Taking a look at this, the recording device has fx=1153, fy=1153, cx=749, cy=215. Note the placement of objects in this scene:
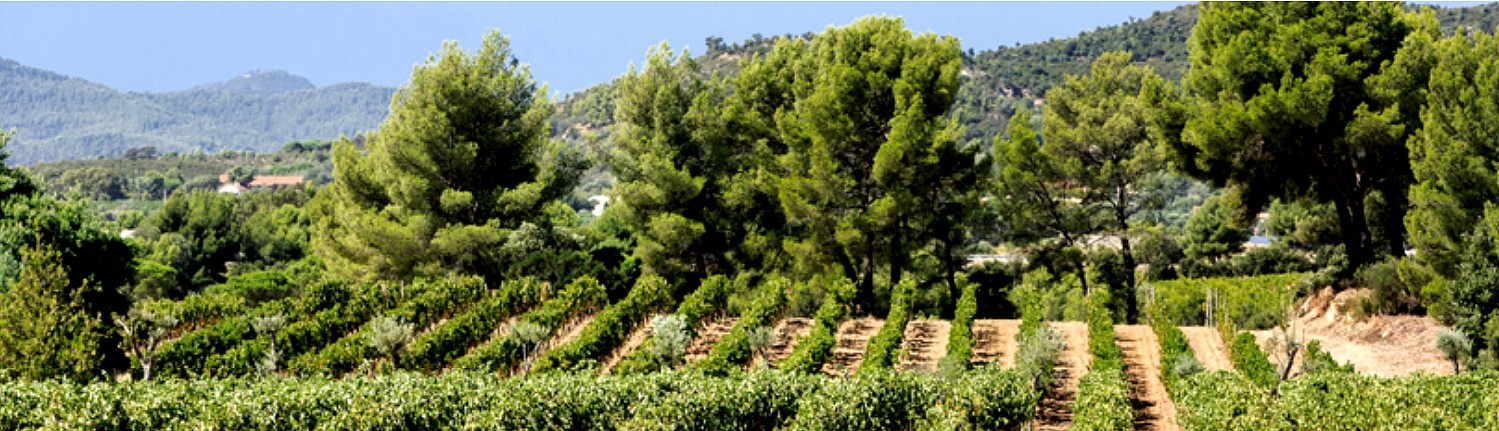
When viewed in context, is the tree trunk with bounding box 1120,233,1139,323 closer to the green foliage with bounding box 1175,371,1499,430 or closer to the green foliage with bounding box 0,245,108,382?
the green foliage with bounding box 1175,371,1499,430

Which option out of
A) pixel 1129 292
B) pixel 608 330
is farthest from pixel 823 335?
pixel 1129 292

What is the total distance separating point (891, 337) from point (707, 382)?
7.90 metres

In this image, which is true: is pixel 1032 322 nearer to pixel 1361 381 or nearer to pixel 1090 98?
pixel 1361 381

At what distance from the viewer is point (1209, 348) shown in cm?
2662

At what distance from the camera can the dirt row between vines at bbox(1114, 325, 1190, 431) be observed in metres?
19.7

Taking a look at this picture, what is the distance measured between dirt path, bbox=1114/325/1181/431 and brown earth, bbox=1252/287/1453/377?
2376 mm

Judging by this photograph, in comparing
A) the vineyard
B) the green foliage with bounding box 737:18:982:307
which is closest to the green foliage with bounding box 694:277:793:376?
the vineyard

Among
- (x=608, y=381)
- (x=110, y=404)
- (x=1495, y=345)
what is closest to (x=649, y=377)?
(x=608, y=381)

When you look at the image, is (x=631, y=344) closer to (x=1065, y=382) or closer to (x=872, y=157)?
(x=872, y=157)

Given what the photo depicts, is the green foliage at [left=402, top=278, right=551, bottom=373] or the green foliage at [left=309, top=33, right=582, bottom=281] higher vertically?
the green foliage at [left=309, top=33, right=582, bottom=281]

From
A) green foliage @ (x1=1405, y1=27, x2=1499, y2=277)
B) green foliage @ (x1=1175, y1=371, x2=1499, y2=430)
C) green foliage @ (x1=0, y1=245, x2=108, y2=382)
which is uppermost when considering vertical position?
green foliage @ (x1=1405, y1=27, x2=1499, y2=277)

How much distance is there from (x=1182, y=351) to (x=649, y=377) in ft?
38.9

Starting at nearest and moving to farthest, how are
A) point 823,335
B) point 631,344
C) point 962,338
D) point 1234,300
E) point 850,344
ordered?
point 962,338
point 823,335
point 850,344
point 631,344
point 1234,300

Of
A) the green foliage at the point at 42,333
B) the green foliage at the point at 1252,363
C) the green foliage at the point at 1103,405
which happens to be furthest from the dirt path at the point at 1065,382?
the green foliage at the point at 42,333
